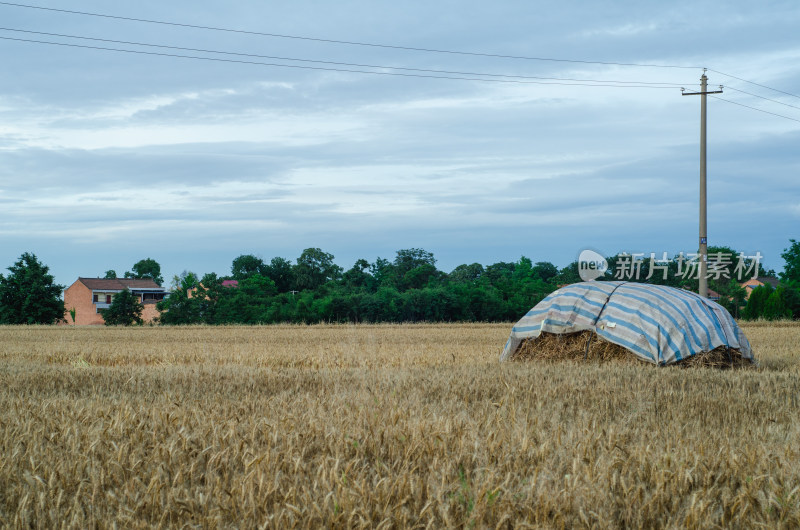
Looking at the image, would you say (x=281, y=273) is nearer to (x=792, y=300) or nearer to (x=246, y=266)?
(x=246, y=266)

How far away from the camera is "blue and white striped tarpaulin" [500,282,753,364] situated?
11.1 metres

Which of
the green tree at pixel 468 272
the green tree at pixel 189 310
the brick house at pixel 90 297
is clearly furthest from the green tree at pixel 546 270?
the brick house at pixel 90 297

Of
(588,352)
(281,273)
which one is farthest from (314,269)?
(588,352)

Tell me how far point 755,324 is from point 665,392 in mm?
26463

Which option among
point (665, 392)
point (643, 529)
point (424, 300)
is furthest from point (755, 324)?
point (643, 529)

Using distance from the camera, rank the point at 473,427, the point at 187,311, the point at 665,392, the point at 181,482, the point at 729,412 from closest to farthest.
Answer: the point at 181,482 < the point at 473,427 < the point at 729,412 < the point at 665,392 < the point at 187,311

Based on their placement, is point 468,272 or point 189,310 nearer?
point 189,310

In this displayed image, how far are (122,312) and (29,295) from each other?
27.3ft

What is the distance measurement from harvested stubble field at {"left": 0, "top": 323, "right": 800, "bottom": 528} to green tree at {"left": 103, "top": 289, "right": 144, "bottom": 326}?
38.8m

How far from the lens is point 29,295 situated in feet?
157

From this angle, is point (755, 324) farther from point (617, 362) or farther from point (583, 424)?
point (583, 424)

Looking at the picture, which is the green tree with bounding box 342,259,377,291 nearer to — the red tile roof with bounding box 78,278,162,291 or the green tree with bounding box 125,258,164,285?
the red tile roof with bounding box 78,278,162,291

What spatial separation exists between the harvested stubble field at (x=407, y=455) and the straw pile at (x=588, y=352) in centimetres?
230

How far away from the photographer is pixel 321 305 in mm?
36656
